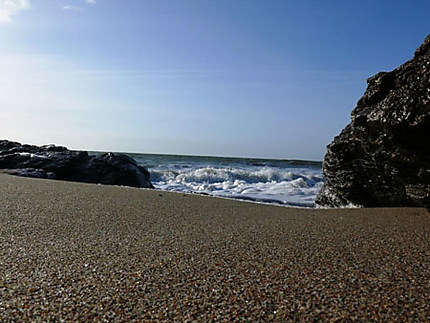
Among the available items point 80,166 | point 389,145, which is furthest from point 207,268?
point 80,166

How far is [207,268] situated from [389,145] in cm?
182

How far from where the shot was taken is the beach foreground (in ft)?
3.91

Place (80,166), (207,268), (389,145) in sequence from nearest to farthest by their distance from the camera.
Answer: (207,268)
(389,145)
(80,166)

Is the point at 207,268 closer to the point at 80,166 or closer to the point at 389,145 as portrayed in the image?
the point at 389,145

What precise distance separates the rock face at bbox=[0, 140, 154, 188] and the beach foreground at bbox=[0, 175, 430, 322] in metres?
5.69

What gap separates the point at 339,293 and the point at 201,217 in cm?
173

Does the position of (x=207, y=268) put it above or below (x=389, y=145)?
below

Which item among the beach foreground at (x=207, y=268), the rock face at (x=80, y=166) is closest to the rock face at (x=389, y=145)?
the beach foreground at (x=207, y=268)

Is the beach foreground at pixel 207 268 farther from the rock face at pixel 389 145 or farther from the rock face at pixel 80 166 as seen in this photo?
the rock face at pixel 80 166

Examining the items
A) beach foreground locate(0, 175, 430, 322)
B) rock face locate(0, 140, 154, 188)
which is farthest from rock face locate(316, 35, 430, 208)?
rock face locate(0, 140, 154, 188)

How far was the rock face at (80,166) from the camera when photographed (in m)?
8.28

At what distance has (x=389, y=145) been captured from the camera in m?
2.65

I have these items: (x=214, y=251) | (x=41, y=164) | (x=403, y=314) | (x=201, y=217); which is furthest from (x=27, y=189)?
(x=41, y=164)

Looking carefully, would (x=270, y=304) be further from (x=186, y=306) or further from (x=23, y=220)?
(x=23, y=220)
